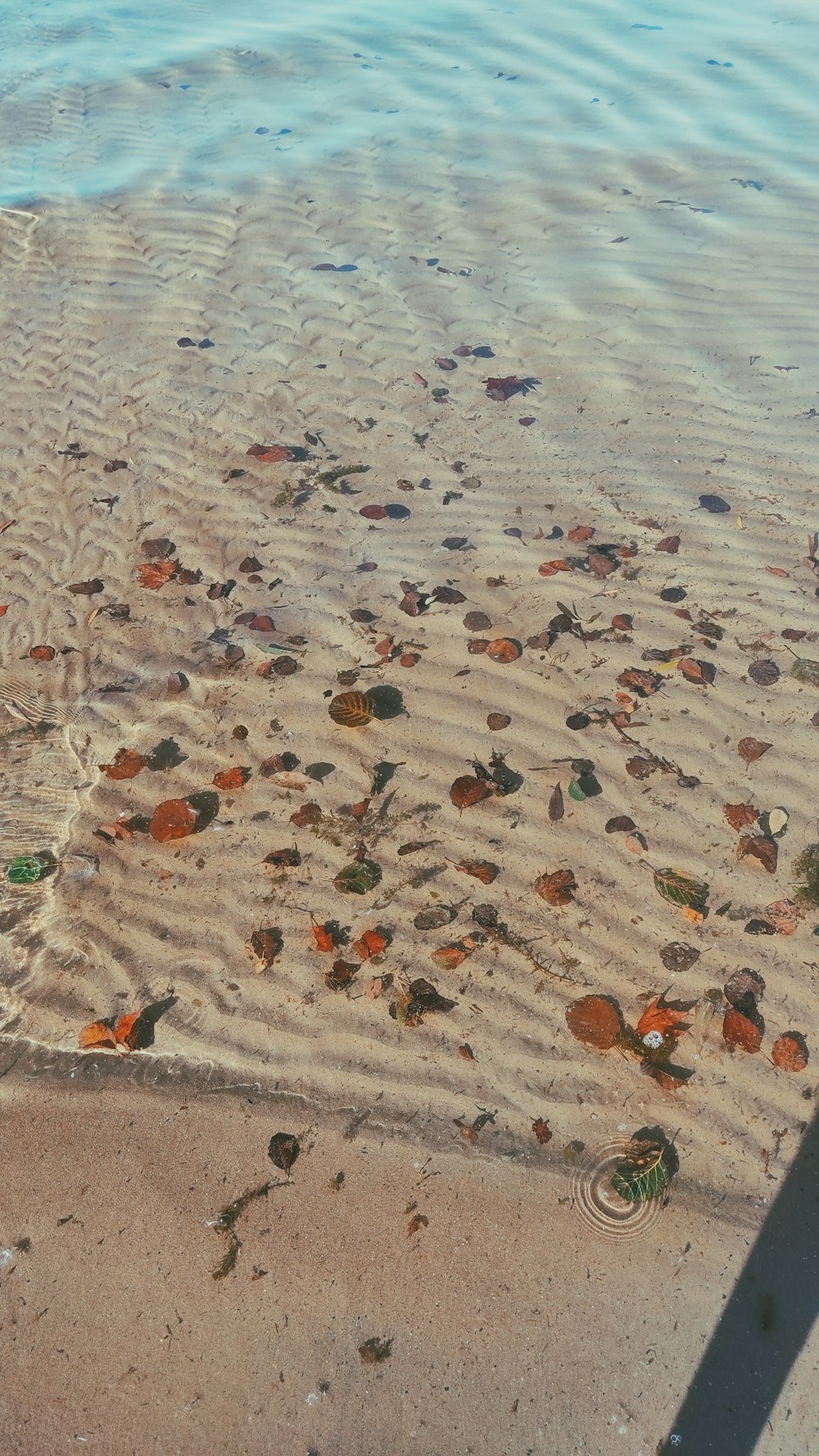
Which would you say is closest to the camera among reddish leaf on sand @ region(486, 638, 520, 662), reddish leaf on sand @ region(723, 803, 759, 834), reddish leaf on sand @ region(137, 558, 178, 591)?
reddish leaf on sand @ region(723, 803, 759, 834)

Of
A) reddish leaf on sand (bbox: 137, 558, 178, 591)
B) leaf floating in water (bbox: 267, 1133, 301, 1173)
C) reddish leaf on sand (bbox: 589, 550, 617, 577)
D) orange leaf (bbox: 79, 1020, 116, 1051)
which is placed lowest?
orange leaf (bbox: 79, 1020, 116, 1051)

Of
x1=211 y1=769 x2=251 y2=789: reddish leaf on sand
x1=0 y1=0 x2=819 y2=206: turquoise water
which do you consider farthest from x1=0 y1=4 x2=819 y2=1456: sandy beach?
x1=0 y1=0 x2=819 y2=206: turquoise water

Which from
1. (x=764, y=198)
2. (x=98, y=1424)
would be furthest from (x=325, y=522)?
(x=764, y=198)

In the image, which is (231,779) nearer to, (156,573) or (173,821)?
(173,821)

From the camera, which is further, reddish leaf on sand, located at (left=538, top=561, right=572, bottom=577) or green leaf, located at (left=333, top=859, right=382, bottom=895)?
reddish leaf on sand, located at (left=538, top=561, right=572, bottom=577)

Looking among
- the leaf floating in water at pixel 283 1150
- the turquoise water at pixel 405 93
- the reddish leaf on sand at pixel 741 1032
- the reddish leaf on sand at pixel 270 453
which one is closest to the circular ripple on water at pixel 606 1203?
the reddish leaf on sand at pixel 741 1032

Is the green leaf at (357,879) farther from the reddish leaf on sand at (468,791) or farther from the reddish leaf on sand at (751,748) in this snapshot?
the reddish leaf on sand at (751,748)

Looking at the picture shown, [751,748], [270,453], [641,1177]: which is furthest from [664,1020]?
[270,453]

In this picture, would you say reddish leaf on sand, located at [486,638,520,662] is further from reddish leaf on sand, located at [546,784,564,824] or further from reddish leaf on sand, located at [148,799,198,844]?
reddish leaf on sand, located at [148,799,198,844]
